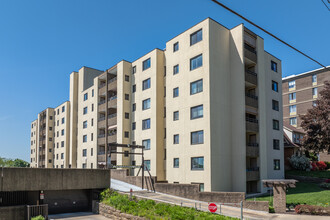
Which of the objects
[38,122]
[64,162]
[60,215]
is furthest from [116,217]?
[38,122]

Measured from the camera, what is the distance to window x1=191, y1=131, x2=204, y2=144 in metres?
31.0

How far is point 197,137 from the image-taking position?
31.6 m

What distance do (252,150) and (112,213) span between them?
16524 mm

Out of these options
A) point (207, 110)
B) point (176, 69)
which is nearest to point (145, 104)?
point (176, 69)

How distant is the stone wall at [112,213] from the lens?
786 inches

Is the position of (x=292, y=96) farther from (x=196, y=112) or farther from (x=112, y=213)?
(x=112, y=213)

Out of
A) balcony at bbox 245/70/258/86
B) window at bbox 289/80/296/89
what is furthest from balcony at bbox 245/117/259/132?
window at bbox 289/80/296/89

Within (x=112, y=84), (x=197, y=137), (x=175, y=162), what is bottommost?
(x=175, y=162)

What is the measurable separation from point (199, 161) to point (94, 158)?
2523 centimetres

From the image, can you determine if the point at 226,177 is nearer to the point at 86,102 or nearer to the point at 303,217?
the point at 303,217

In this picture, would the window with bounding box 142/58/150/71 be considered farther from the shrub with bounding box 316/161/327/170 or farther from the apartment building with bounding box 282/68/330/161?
the apartment building with bounding box 282/68/330/161

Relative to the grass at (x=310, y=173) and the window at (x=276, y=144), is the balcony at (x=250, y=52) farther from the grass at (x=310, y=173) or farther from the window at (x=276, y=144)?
the grass at (x=310, y=173)

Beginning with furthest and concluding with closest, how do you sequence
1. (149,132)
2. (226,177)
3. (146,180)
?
(149,132) < (146,180) < (226,177)

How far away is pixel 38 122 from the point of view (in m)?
84.8
